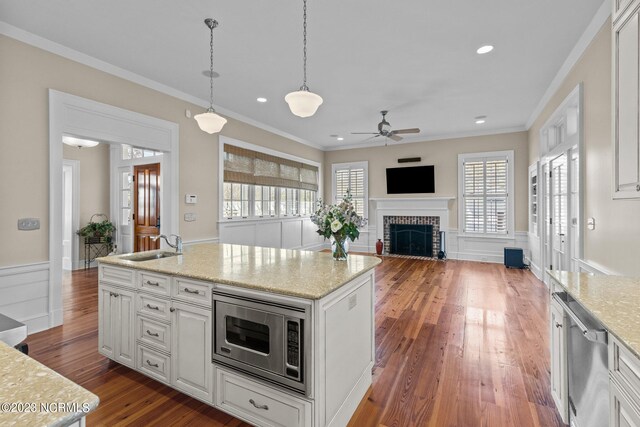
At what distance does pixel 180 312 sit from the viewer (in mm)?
2029

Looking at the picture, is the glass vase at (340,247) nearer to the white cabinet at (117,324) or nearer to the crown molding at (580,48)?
the white cabinet at (117,324)

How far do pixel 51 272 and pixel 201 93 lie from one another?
2.97 meters

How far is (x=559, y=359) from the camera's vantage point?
69.1 inches

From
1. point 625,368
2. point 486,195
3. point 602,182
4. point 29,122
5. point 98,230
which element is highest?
point 29,122

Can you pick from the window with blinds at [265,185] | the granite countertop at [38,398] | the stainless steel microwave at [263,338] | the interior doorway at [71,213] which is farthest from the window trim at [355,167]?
the granite countertop at [38,398]

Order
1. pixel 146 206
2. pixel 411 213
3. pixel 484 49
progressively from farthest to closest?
pixel 411 213
pixel 146 206
pixel 484 49

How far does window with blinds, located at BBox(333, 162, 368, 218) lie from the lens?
27.2 ft

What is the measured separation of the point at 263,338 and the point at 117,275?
1465 millimetres

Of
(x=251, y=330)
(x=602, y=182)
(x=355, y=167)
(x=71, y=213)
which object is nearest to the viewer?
(x=251, y=330)

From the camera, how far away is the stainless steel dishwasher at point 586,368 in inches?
47.5

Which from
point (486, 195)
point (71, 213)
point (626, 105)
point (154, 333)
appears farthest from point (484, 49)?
point (71, 213)

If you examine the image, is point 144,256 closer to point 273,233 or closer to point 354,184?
point 273,233

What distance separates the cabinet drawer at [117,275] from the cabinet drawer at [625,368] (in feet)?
8.97

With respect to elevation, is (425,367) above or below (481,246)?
below
